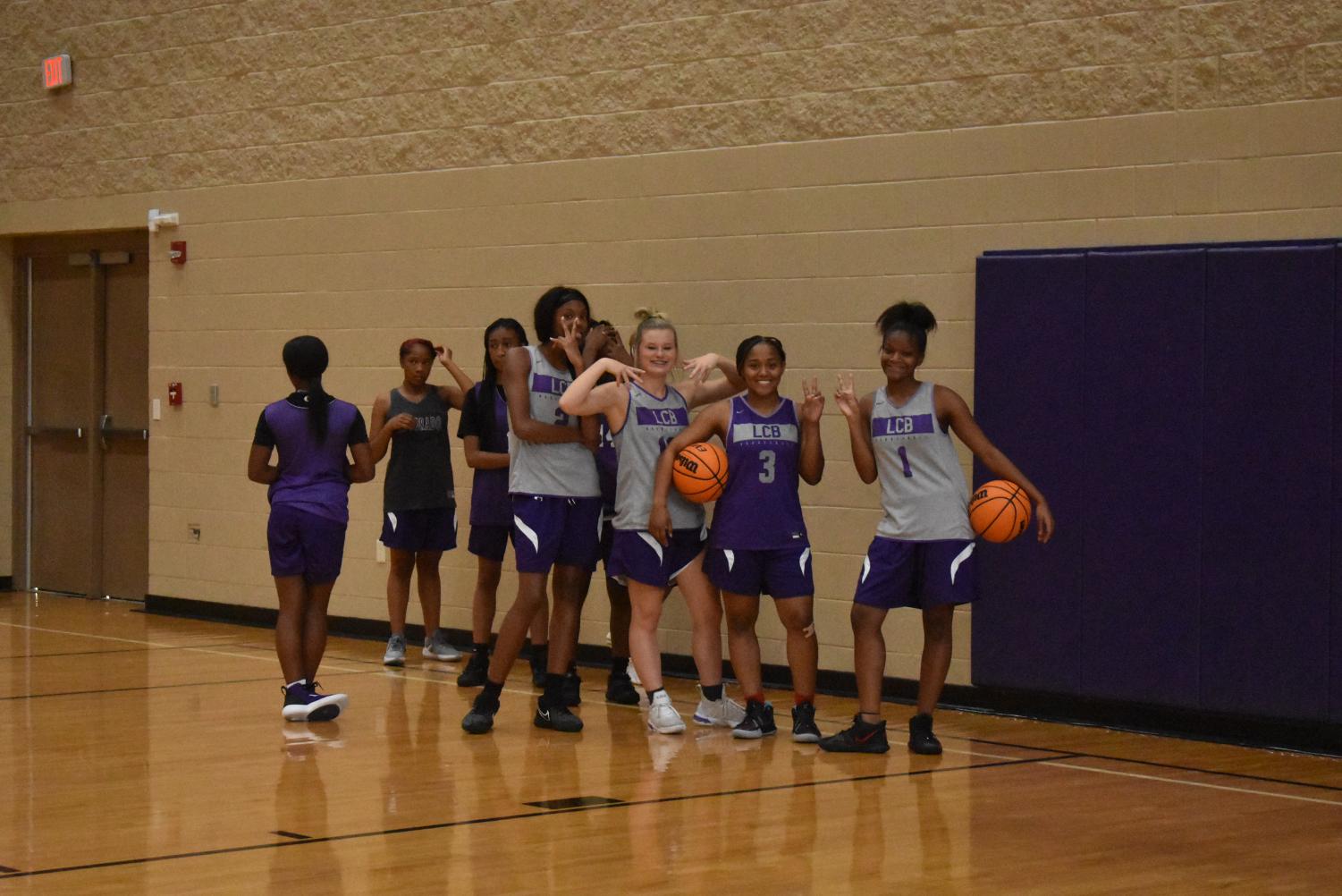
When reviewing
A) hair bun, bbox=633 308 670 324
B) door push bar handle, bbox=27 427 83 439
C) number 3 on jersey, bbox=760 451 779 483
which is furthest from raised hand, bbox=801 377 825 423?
door push bar handle, bbox=27 427 83 439

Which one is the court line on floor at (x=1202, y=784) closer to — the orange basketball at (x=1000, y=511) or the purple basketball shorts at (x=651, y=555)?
the orange basketball at (x=1000, y=511)

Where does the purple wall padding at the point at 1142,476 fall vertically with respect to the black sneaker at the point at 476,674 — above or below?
above

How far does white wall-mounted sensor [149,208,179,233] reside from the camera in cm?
1131

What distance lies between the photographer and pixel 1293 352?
22.2 ft

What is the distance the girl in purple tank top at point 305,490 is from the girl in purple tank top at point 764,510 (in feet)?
4.38

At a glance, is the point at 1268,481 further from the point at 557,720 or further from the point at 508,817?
the point at 508,817

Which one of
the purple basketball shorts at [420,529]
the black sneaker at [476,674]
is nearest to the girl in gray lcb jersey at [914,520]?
the black sneaker at [476,674]

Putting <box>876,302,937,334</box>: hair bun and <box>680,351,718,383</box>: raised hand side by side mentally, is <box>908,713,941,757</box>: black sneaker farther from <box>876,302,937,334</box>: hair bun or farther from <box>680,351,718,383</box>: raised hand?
<box>680,351,718,383</box>: raised hand

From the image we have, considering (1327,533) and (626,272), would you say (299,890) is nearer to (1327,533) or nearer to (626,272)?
(1327,533)

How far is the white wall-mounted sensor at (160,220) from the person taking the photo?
37.1ft

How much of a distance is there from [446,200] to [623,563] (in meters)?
3.58

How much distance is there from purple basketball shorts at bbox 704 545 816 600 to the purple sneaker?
1.69 metres

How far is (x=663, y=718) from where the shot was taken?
689 cm

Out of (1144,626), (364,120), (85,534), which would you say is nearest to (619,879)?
(1144,626)
